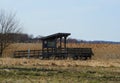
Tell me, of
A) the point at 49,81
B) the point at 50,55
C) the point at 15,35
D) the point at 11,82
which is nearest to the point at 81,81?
the point at 49,81

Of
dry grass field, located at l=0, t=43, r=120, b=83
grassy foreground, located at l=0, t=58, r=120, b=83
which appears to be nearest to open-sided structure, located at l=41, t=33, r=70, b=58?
dry grass field, located at l=0, t=43, r=120, b=83

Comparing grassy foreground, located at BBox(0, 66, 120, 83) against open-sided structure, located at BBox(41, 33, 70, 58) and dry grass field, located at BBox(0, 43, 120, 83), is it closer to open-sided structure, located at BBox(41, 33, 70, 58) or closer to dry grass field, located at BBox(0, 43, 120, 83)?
dry grass field, located at BBox(0, 43, 120, 83)

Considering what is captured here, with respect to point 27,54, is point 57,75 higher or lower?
lower

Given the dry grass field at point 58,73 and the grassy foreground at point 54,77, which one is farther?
the dry grass field at point 58,73

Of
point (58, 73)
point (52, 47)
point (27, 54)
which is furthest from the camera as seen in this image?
point (27, 54)

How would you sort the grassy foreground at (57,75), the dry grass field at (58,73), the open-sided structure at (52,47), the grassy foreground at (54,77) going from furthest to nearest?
Result: 1. the open-sided structure at (52,47)
2. the dry grass field at (58,73)
3. the grassy foreground at (57,75)
4. the grassy foreground at (54,77)

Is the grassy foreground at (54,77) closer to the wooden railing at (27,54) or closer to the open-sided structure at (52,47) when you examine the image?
→ the open-sided structure at (52,47)

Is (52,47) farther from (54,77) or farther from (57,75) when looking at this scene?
(54,77)

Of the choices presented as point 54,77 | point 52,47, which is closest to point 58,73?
point 54,77

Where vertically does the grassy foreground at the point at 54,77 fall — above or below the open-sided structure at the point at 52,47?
below

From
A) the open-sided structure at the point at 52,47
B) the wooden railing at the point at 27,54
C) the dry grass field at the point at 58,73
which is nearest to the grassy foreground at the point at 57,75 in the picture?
the dry grass field at the point at 58,73

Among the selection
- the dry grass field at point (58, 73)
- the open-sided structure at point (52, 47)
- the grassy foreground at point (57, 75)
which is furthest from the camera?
the open-sided structure at point (52, 47)

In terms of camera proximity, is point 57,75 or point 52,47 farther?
point 52,47

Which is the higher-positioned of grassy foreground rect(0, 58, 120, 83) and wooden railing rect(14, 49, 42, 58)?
wooden railing rect(14, 49, 42, 58)
